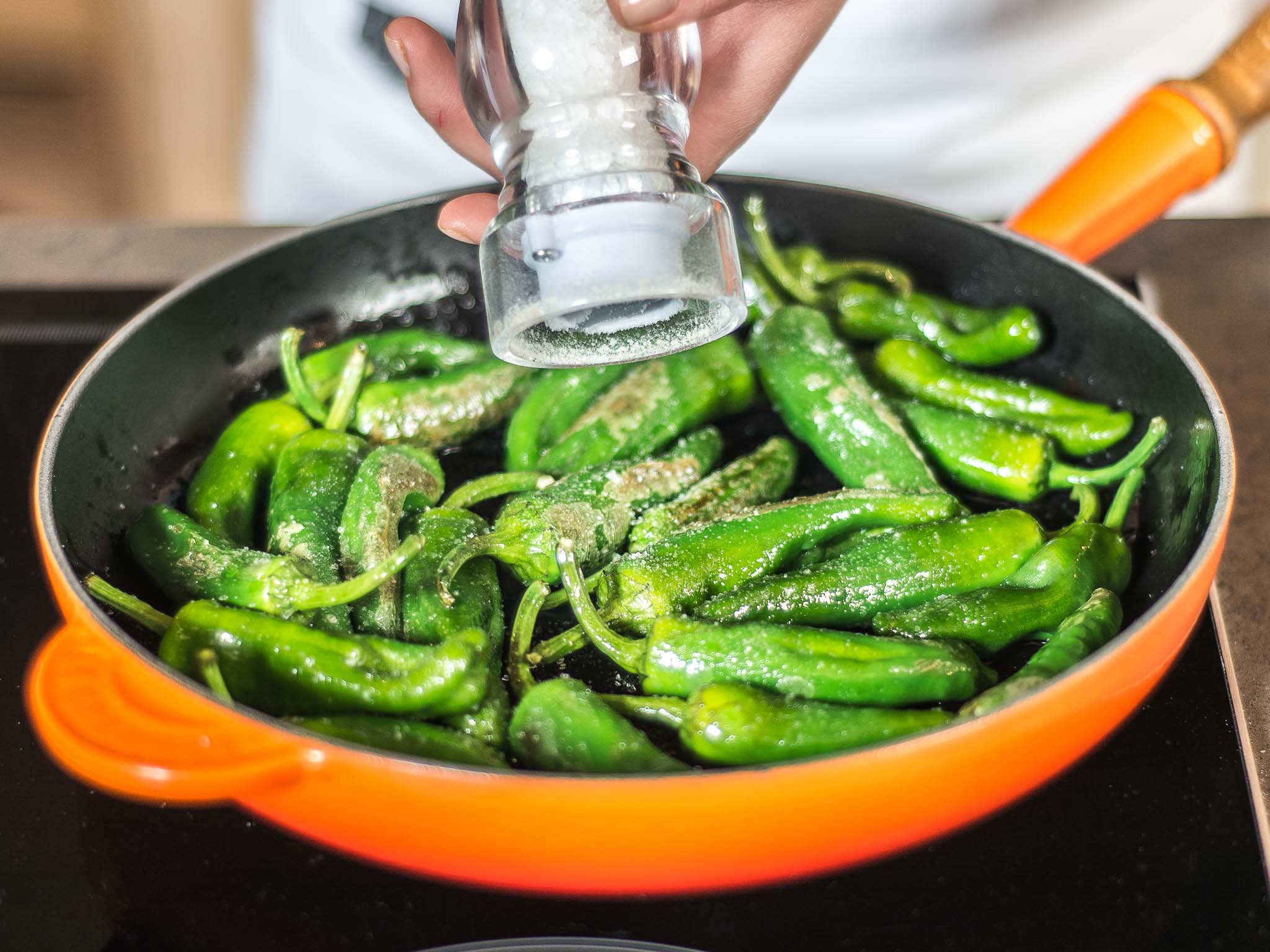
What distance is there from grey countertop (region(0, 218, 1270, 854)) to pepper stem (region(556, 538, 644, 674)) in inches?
27.6

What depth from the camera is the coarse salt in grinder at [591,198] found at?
85 cm

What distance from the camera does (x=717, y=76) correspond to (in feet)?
4.00

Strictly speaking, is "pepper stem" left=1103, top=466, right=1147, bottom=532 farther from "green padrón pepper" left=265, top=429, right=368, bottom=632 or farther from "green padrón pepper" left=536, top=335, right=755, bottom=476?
"green padrón pepper" left=265, top=429, right=368, bottom=632

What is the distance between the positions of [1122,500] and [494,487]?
0.65m

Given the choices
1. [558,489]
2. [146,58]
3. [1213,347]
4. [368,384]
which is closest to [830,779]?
[558,489]

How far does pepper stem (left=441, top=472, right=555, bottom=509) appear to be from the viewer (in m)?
1.14

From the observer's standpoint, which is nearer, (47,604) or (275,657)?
(275,657)

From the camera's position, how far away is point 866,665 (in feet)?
3.04

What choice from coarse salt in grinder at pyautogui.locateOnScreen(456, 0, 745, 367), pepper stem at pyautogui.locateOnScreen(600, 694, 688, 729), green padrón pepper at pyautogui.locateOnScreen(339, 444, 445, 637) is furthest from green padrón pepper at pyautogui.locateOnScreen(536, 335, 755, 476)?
pepper stem at pyautogui.locateOnScreen(600, 694, 688, 729)

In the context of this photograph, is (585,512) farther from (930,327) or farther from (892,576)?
(930,327)

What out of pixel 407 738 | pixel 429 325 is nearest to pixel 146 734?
pixel 407 738

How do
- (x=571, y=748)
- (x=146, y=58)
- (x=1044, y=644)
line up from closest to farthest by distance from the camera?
(x=571, y=748), (x=1044, y=644), (x=146, y=58)

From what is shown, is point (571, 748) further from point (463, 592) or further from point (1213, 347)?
point (1213, 347)

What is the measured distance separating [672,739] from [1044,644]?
359 millimetres
